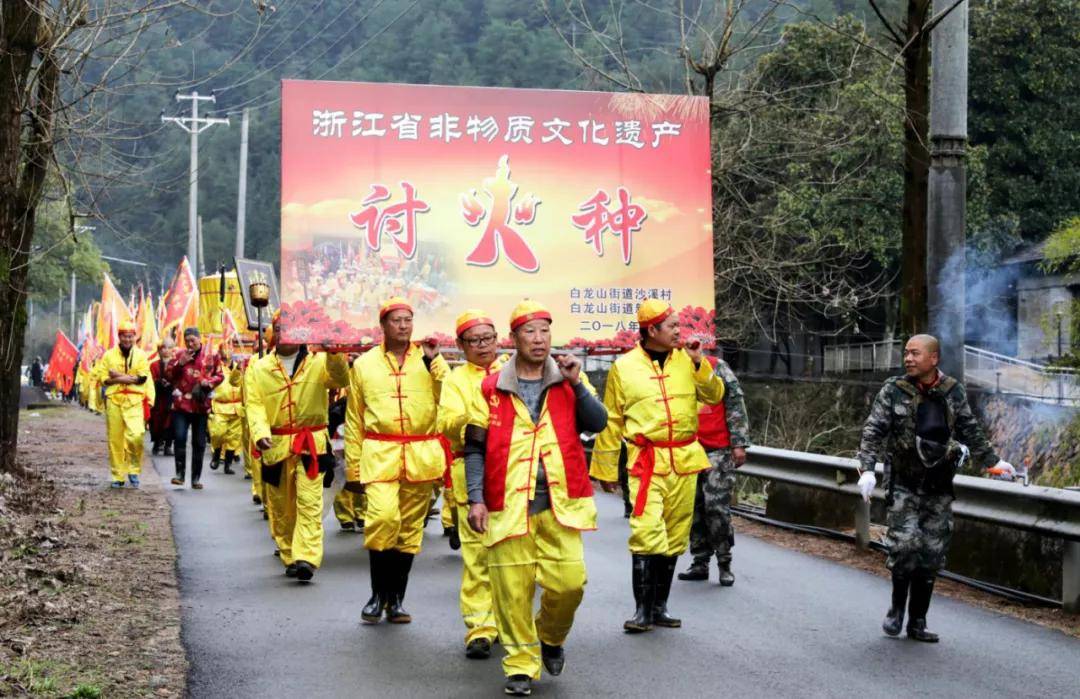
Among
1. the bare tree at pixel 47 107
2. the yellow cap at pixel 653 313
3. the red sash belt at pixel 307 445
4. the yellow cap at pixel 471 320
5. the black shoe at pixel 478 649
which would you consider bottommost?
the black shoe at pixel 478 649

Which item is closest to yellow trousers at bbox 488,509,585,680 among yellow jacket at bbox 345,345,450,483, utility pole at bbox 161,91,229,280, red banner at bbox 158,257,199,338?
yellow jacket at bbox 345,345,450,483

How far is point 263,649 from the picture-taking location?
767cm

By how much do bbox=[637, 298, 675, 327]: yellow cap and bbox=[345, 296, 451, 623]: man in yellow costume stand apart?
1.26 m

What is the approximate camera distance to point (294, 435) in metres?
10.3

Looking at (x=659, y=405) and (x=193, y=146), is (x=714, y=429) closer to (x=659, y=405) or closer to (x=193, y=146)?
(x=659, y=405)

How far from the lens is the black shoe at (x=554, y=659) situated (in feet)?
22.8

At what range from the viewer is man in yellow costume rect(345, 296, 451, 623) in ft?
27.9

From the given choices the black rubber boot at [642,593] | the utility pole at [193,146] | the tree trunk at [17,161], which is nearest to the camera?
the black rubber boot at [642,593]

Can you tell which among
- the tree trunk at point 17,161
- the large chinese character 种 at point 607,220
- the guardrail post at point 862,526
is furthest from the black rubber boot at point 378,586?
the tree trunk at point 17,161

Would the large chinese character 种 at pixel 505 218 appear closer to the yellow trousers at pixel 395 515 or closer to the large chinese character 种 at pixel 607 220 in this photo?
the large chinese character 种 at pixel 607 220

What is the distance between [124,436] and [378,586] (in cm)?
1049

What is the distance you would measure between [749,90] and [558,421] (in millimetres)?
17806

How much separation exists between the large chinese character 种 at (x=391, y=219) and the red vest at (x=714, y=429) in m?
2.46

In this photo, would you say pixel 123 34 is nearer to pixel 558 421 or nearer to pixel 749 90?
pixel 558 421
